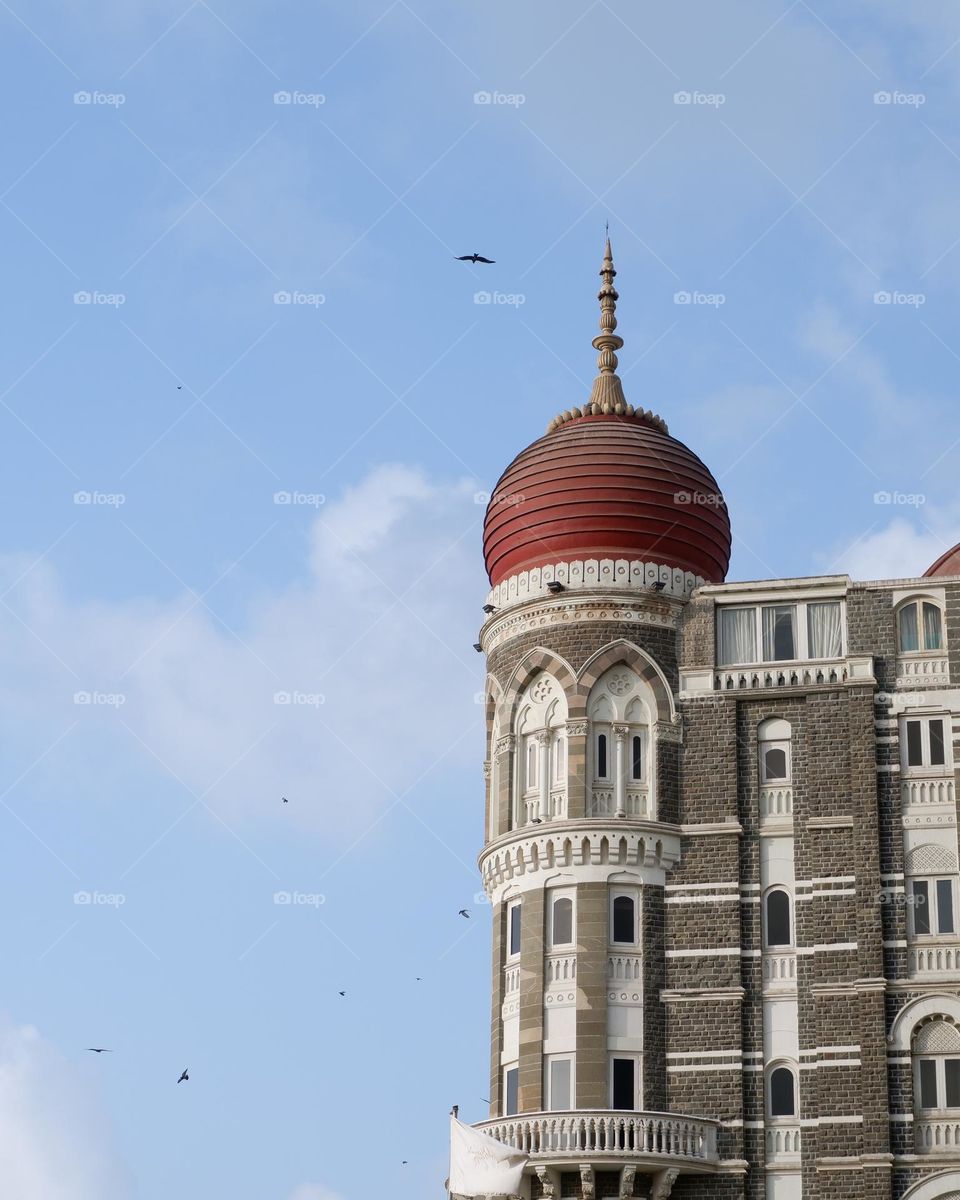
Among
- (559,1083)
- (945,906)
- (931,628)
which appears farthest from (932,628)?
(559,1083)

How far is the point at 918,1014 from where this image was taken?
55312mm

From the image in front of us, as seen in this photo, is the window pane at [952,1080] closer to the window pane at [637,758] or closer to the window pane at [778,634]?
the window pane at [637,758]

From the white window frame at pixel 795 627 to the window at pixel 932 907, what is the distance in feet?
22.5

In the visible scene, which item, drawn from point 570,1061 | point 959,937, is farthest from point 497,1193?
point 959,937

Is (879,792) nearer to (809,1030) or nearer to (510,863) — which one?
(809,1030)

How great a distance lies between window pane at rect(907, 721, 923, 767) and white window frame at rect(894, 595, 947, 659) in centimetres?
197

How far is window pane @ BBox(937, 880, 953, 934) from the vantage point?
5616 centimetres

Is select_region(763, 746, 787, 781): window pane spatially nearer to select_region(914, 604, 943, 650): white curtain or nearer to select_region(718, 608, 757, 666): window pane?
select_region(718, 608, 757, 666): window pane

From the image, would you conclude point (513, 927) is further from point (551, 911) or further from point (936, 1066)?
point (936, 1066)

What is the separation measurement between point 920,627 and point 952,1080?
40.7ft

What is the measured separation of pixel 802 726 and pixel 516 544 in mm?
9988

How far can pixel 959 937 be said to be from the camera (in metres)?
55.9

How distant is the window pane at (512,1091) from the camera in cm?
5709

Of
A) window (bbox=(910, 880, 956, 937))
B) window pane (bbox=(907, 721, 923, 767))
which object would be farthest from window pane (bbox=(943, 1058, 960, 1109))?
window pane (bbox=(907, 721, 923, 767))
